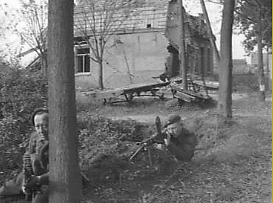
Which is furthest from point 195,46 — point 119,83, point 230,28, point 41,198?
point 41,198

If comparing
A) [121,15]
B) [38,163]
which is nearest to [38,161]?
[38,163]

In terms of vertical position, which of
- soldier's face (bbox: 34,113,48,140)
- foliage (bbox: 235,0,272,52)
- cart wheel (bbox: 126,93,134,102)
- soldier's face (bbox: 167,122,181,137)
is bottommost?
cart wheel (bbox: 126,93,134,102)

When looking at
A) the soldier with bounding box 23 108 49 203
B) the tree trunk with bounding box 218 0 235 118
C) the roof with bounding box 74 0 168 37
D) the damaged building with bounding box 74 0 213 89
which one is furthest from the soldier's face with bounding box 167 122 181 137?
the damaged building with bounding box 74 0 213 89

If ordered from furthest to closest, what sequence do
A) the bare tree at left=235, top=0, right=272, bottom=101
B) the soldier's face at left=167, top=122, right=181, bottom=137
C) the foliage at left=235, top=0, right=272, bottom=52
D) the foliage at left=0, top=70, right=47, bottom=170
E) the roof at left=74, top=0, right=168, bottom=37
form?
the roof at left=74, top=0, right=168, bottom=37
the foliage at left=235, top=0, right=272, bottom=52
the bare tree at left=235, top=0, right=272, bottom=101
the foliage at left=0, top=70, right=47, bottom=170
the soldier's face at left=167, top=122, right=181, bottom=137

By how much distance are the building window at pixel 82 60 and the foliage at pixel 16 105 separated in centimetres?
1636

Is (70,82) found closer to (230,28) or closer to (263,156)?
(263,156)

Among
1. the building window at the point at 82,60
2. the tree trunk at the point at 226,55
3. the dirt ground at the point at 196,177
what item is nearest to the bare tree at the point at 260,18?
the tree trunk at the point at 226,55

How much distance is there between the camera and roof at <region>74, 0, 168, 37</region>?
25.0 metres

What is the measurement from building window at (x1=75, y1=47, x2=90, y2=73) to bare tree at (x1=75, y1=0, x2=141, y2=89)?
122cm

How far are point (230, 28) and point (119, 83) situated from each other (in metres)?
14.8

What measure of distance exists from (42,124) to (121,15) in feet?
68.6

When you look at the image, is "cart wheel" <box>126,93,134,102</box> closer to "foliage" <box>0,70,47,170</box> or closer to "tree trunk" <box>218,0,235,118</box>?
"tree trunk" <box>218,0,235,118</box>

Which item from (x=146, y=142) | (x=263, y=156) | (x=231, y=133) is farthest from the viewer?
(x=231, y=133)

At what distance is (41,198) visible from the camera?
5355 millimetres
